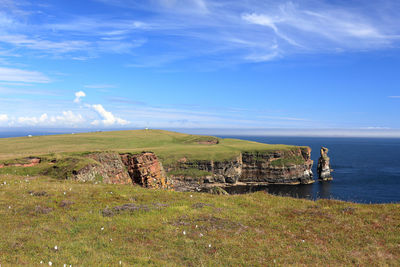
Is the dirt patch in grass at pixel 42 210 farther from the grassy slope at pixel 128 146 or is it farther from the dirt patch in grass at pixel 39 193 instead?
the grassy slope at pixel 128 146

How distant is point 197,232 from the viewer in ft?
44.6

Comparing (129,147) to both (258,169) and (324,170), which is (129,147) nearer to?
(258,169)

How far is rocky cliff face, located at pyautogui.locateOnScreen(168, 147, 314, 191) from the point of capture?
5143 inches

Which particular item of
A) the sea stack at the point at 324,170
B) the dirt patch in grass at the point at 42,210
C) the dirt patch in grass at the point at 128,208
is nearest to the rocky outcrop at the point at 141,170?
the dirt patch in grass at the point at 128,208

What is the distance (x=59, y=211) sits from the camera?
16578 millimetres

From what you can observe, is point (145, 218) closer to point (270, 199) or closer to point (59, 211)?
point (59, 211)

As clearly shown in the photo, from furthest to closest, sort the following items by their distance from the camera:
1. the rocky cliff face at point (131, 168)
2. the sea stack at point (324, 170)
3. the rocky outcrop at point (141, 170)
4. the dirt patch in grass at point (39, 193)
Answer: the sea stack at point (324, 170)
the rocky outcrop at point (141, 170)
the rocky cliff face at point (131, 168)
the dirt patch in grass at point (39, 193)

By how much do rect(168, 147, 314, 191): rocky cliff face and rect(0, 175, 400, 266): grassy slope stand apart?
10859 cm

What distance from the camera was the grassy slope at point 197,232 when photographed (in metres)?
10.8

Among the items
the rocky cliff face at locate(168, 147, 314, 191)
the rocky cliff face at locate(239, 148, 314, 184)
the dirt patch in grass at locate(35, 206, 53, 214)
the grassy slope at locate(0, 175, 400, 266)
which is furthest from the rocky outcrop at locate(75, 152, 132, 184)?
the rocky cliff face at locate(239, 148, 314, 184)

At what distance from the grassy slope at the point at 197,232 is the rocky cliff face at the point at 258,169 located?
356 ft

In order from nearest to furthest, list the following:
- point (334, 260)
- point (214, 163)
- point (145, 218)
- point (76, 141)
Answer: point (334, 260) → point (145, 218) → point (214, 163) → point (76, 141)

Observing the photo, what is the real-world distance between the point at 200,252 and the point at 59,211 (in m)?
10.4

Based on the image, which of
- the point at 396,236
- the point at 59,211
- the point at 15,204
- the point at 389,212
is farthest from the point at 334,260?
the point at 15,204
